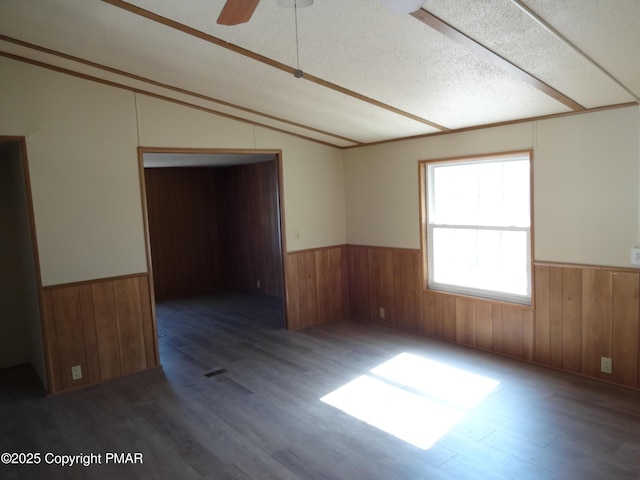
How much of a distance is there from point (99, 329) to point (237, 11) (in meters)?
3.31

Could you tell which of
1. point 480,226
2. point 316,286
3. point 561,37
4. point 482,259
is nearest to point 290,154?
point 316,286

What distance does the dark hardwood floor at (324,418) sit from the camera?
8.87 feet

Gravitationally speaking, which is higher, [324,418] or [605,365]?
[605,365]

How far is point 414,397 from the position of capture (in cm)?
356

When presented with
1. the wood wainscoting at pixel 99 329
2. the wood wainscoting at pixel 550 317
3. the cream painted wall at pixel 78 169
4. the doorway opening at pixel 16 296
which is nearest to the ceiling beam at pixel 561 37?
the wood wainscoting at pixel 550 317

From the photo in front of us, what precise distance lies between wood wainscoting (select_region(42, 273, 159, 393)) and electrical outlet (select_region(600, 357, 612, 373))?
399 cm

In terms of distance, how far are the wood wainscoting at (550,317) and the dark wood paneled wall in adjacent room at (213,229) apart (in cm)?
264

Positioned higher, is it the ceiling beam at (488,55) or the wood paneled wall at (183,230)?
the ceiling beam at (488,55)

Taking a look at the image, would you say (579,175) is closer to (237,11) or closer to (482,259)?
(482,259)

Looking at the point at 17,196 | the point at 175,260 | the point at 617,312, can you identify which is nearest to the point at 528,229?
the point at 617,312

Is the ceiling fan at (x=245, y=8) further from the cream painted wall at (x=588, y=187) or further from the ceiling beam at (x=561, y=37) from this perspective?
the cream painted wall at (x=588, y=187)

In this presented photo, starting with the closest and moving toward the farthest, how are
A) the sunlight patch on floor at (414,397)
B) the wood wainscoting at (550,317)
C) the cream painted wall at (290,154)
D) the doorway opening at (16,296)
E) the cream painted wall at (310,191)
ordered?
the sunlight patch on floor at (414,397)
the wood wainscoting at (550,317)
the doorway opening at (16,296)
the cream painted wall at (290,154)
the cream painted wall at (310,191)

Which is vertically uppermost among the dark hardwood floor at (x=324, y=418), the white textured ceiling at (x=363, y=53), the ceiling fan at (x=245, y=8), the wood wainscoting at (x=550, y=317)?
the white textured ceiling at (x=363, y=53)

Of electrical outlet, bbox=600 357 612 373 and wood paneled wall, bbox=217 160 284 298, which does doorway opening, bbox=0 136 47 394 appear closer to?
wood paneled wall, bbox=217 160 284 298
